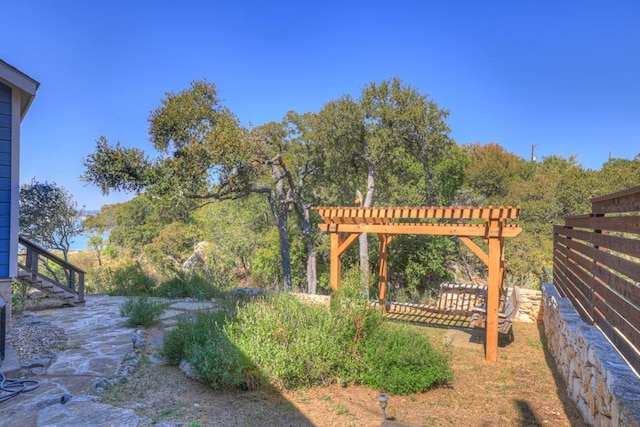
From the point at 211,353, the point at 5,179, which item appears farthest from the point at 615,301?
the point at 5,179

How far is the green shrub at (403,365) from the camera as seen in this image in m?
4.05

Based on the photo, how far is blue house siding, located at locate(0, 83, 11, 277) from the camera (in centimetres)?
501

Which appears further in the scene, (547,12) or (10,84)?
(547,12)

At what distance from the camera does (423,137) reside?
10.8 metres

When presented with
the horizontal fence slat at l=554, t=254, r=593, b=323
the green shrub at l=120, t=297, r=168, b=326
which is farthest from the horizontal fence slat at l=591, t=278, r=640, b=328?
the green shrub at l=120, t=297, r=168, b=326

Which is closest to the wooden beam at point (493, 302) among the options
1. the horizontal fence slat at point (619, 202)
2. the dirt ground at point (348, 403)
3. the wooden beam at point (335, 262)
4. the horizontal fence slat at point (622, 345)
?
the dirt ground at point (348, 403)

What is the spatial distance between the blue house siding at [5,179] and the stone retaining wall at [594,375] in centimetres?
664

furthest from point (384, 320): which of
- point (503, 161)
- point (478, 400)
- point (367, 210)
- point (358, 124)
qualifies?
point (503, 161)

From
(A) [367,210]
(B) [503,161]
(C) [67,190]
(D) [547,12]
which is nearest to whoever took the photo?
(A) [367,210]

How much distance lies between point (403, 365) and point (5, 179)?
18.7ft

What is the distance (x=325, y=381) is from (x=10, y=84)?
18.6 feet

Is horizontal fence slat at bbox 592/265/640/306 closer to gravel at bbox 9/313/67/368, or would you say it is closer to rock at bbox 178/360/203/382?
rock at bbox 178/360/203/382

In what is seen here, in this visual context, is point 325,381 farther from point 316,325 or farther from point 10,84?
point 10,84

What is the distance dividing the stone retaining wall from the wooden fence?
0.13m
